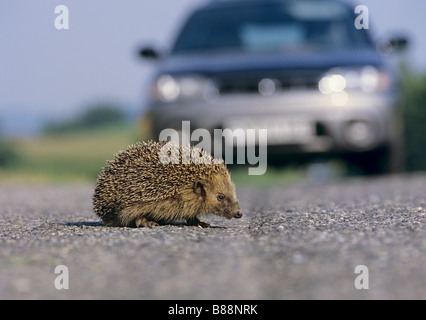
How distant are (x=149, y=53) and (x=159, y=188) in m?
4.14

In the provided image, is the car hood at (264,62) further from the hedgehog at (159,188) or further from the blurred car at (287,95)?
the hedgehog at (159,188)

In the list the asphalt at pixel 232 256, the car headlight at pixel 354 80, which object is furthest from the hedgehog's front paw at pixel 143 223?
the car headlight at pixel 354 80

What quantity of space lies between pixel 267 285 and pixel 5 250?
1.81 m

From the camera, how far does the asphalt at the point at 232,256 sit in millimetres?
A: 3221

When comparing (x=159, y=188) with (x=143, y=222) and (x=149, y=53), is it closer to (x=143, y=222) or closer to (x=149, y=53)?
(x=143, y=222)

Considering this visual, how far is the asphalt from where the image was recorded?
3.22 metres

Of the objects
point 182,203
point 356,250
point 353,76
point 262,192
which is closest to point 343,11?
point 353,76

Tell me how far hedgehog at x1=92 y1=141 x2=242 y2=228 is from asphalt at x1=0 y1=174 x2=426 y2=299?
16cm

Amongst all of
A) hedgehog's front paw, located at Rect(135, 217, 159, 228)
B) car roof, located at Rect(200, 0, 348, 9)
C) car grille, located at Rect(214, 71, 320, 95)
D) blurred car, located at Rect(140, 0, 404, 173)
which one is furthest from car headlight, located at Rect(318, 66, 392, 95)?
hedgehog's front paw, located at Rect(135, 217, 159, 228)

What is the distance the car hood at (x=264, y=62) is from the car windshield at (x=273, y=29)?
35 cm

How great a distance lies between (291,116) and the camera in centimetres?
840

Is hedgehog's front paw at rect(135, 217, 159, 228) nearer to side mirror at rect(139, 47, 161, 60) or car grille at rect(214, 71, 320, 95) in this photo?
car grille at rect(214, 71, 320, 95)

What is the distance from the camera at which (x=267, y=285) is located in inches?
129
